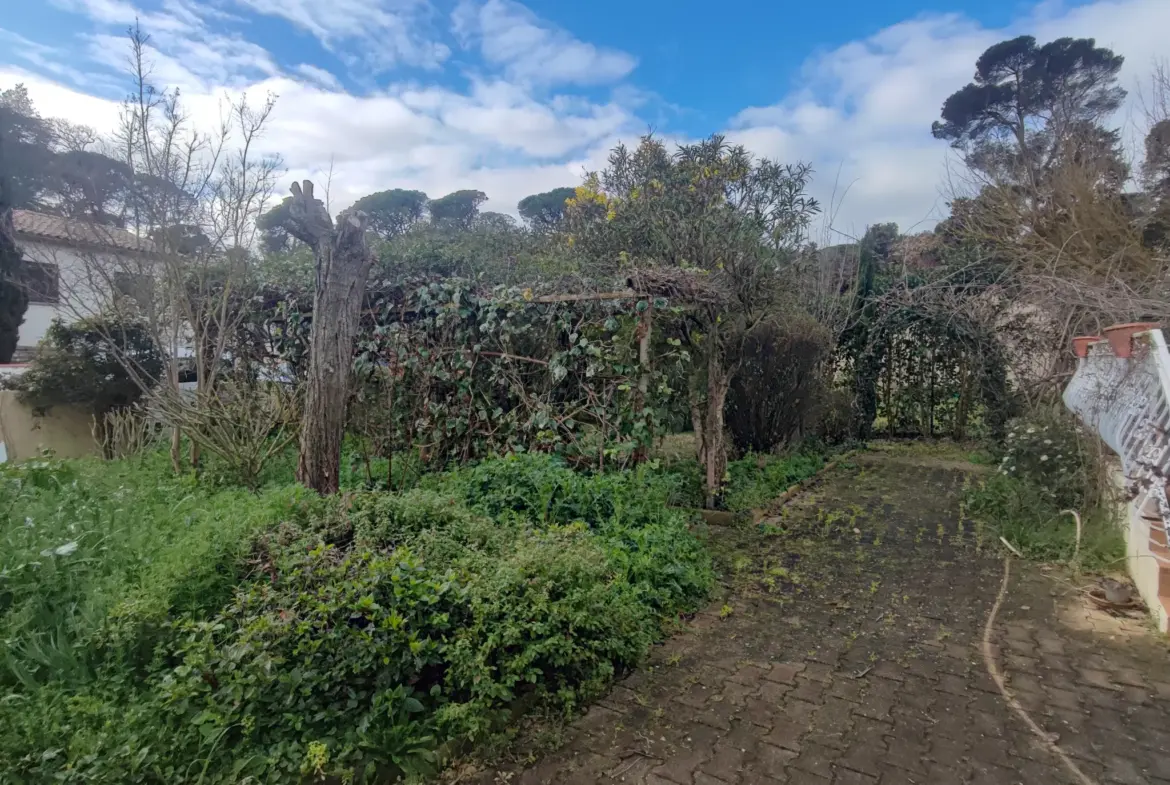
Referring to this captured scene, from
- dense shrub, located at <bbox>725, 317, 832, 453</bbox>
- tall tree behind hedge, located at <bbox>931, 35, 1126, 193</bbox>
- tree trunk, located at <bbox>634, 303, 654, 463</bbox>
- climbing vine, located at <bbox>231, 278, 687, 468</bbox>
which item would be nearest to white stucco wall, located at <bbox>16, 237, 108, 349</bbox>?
climbing vine, located at <bbox>231, 278, 687, 468</bbox>

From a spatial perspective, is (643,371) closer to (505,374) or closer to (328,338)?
(505,374)

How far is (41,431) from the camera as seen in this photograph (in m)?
7.39

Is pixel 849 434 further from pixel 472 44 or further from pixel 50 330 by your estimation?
pixel 50 330

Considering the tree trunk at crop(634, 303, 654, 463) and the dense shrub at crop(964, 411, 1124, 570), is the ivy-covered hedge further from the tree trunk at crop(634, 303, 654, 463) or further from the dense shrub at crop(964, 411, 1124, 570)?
the dense shrub at crop(964, 411, 1124, 570)

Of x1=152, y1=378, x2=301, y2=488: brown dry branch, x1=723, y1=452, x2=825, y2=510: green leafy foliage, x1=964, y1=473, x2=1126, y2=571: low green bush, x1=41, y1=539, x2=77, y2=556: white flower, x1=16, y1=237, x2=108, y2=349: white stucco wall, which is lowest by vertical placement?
x1=723, y1=452, x2=825, y2=510: green leafy foliage

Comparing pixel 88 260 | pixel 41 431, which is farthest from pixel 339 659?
pixel 41 431

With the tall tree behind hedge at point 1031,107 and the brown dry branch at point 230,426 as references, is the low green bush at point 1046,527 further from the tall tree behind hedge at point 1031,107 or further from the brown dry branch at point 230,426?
the brown dry branch at point 230,426

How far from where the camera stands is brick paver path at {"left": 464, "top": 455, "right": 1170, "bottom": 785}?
2367 mm

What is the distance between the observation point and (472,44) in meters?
6.98

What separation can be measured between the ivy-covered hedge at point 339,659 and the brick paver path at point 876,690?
0.29 meters

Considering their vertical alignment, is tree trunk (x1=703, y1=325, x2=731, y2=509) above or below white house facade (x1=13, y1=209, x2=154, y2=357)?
below

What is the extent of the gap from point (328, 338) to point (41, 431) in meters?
5.45

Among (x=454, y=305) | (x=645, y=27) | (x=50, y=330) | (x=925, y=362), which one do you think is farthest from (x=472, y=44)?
(x=925, y=362)

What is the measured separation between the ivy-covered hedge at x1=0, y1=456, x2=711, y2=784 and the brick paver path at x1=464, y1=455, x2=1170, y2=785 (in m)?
0.29
